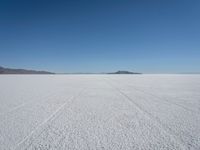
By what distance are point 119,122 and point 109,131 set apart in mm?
610

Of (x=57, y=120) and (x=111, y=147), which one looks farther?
(x=57, y=120)

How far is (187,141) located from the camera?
267 cm

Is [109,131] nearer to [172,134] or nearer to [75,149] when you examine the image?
[75,149]

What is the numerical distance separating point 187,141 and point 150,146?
0.71m

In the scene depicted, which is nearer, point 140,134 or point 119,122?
point 140,134

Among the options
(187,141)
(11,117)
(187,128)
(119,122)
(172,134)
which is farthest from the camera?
(11,117)

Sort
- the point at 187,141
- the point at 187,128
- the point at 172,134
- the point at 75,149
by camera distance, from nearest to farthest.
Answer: the point at 75,149 → the point at 187,141 → the point at 172,134 → the point at 187,128

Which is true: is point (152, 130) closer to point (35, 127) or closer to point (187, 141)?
point (187, 141)

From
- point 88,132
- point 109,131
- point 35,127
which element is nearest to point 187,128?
point 109,131

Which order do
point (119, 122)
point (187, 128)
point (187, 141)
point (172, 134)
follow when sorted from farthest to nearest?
point (119, 122), point (187, 128), point (172, 134), point (187, 141)

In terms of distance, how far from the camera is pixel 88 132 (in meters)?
3.08

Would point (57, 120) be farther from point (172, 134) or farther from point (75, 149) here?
point (172, 134)

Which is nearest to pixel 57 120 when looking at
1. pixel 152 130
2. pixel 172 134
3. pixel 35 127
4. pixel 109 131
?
pixel 35 127

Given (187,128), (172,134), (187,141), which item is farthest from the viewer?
(187,128)
